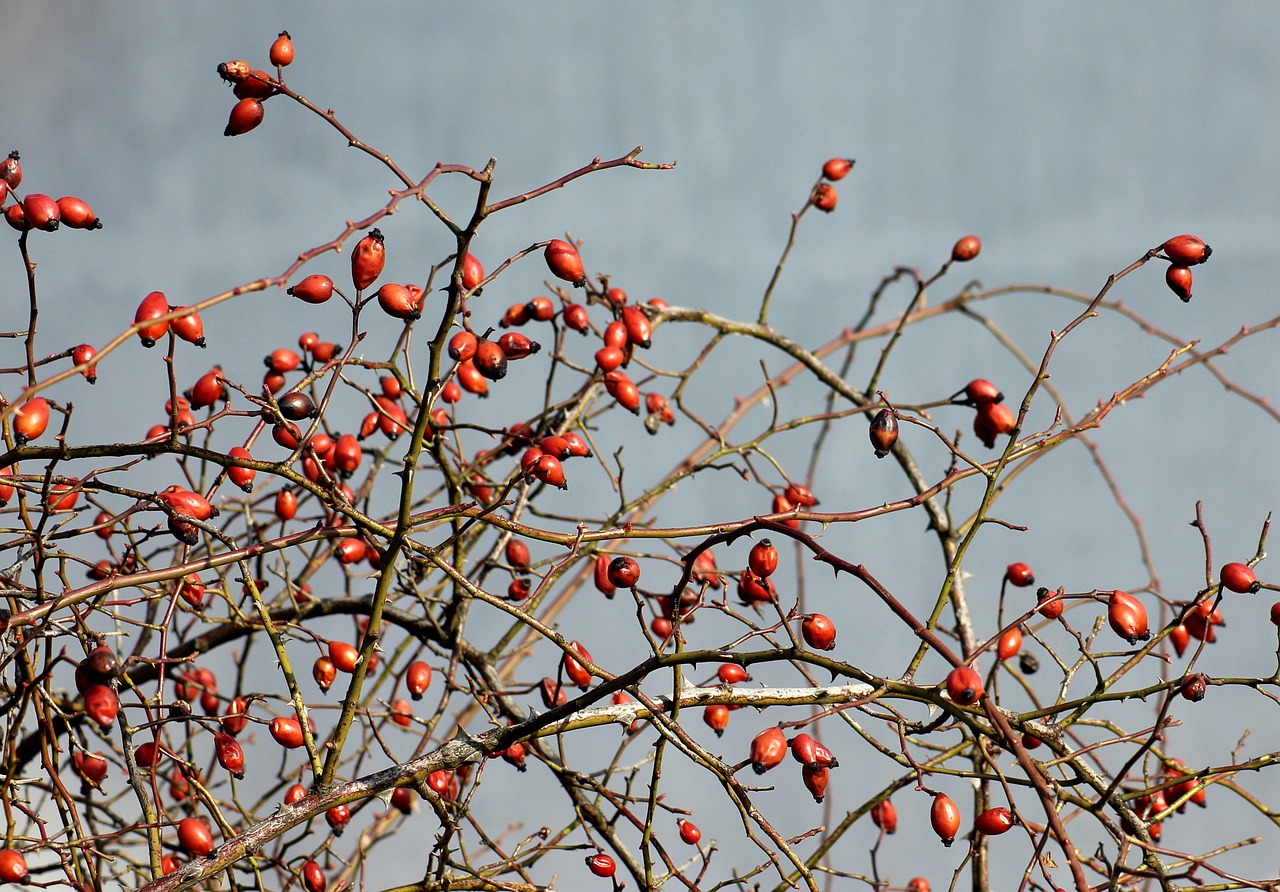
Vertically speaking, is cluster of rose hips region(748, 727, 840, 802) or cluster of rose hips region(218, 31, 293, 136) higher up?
cluster of rose hips region(218, 31, 293, 136)

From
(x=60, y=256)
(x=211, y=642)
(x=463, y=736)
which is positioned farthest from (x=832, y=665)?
(x=60, y=256)

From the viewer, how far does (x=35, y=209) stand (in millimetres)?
862

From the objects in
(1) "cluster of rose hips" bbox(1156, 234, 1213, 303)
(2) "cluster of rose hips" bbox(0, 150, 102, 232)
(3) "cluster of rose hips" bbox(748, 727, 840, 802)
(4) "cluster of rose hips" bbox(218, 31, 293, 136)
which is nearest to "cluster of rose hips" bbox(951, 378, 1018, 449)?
(1) "cluster of rose hips" bbox(1156, 234, 1213, 303)

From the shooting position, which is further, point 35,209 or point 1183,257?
point 1183,257

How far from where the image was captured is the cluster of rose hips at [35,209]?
0.86 meters

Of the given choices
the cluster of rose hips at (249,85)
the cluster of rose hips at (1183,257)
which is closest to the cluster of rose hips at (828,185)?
the cluster of rose hips at (1183,257)

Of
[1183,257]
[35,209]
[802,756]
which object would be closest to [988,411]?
[1183,257]

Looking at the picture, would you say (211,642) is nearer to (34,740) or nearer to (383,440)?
(34,740)

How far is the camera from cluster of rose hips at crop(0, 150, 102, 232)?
0.86 meters

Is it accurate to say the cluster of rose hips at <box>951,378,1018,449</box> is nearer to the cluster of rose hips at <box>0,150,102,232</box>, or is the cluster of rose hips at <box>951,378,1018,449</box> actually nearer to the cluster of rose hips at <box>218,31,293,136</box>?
the cluster of rose hips at <box>218,31,293,136</box>

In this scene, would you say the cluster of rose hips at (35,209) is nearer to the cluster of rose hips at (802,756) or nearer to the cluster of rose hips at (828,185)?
the cluster of rose hips at (802,756)

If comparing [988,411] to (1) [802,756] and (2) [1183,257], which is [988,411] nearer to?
(2) [1183,257]

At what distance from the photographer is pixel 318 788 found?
85 cm

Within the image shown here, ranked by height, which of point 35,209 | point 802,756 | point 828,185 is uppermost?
point 828,185
